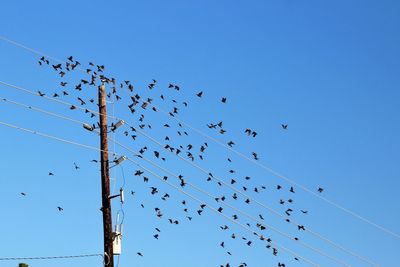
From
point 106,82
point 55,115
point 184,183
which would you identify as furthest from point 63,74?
point 184,183

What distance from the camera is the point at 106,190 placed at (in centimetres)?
2122

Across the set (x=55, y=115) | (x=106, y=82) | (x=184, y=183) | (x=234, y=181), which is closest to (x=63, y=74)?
(x=106, y=82)

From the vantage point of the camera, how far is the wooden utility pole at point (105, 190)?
67.8 feet

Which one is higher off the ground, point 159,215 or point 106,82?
point 106,82

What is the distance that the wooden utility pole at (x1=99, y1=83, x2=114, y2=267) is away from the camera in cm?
2066

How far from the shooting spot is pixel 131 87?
2323 cm

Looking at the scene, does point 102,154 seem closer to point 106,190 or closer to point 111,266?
point 106,190

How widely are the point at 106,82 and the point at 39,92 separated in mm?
2304

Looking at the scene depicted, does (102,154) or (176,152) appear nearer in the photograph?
(102,154)

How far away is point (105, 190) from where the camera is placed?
69.6 ft

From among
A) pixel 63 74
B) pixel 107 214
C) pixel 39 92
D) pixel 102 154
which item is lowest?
pixel 107 214

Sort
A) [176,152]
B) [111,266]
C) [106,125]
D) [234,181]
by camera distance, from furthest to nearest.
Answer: [234,181]
[176,152]
[106,125]
[111,266]

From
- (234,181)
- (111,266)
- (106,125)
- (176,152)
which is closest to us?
(111,266)

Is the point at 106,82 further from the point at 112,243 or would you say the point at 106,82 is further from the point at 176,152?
the point at 112,243
